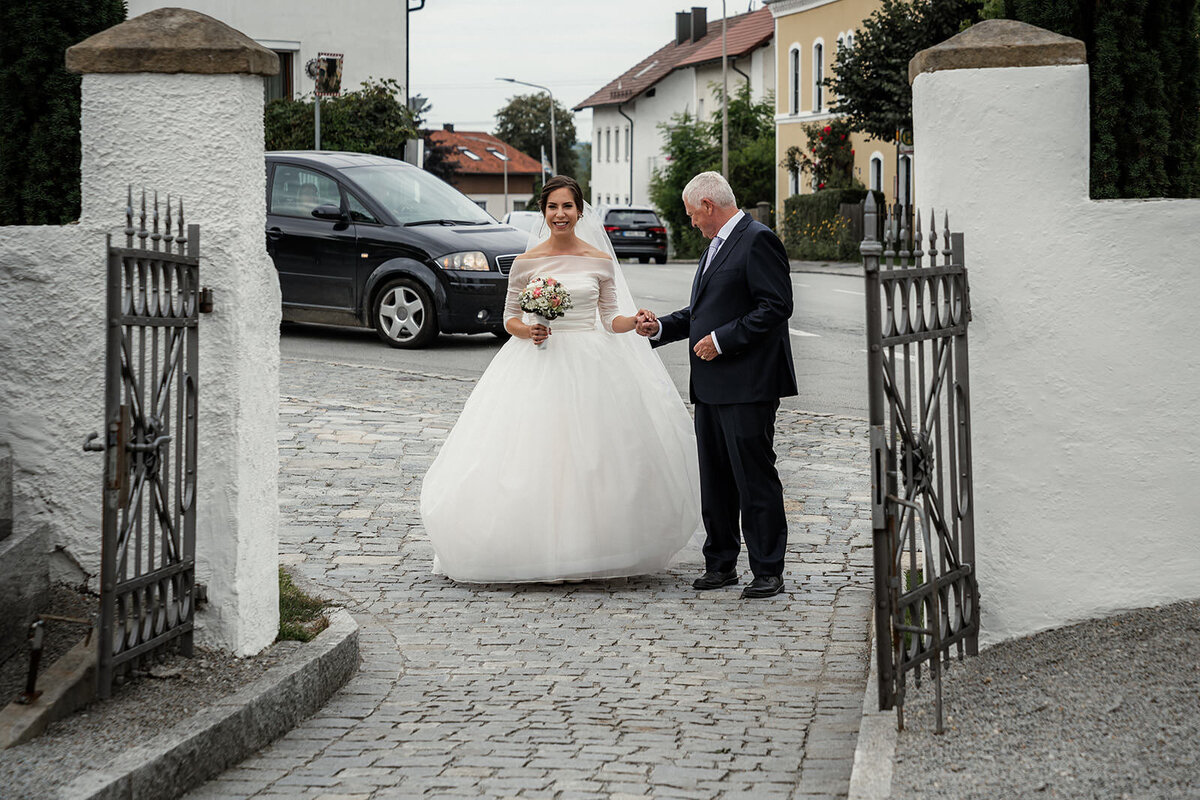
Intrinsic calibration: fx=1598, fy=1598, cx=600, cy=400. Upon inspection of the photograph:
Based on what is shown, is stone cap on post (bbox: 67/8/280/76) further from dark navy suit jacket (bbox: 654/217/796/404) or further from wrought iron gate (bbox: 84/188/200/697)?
dark navy suit jacket (bbox: 654/217/796/404)

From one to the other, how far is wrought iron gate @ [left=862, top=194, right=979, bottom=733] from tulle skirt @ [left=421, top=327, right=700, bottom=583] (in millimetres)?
1798

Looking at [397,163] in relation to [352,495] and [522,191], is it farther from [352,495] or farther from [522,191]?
[522,191]

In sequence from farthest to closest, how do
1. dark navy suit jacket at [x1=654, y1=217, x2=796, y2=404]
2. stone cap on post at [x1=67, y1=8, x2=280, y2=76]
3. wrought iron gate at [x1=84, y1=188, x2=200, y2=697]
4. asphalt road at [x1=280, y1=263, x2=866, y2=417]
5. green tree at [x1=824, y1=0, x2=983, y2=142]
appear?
green tree at [x1=824, y1=0, x2=983, y2=142]
asphalt road at [x1=280, y1=263, x2=866, y2=417]
dark navy suit jacket at [x1=654, y1=217, x2=796, y2=404]
stone cap on post at [x1=67, y1=8, x2=280, y2=76]
wrought iron gate at [x1=84, y1=188, x2=200, y2=697]

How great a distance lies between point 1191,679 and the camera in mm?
4887

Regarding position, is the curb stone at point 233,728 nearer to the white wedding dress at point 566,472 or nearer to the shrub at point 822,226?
the white wedding dress at point 566,472

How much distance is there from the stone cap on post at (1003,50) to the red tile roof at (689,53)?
5905cm

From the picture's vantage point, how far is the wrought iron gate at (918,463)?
473 centimetres

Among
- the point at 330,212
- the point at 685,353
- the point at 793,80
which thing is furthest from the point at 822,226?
the point at 330,212

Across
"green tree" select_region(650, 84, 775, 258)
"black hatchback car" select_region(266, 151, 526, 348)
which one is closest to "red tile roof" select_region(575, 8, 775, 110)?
"green tree" select_region(650, 84, 775, 258)

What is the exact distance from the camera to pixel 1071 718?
466 centimetres

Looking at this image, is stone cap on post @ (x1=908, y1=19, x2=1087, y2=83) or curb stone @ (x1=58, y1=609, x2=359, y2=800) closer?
curb stone @ (x1=58, y1=609, x2=359, y2=800)

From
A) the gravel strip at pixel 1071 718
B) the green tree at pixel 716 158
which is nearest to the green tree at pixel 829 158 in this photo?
the green tree at pixel 716 158

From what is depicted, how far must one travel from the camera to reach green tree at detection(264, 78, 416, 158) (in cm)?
2709

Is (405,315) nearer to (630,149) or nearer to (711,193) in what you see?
(711,193)
